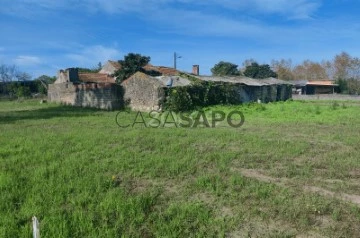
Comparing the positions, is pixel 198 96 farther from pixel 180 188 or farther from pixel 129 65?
pixel 180 188

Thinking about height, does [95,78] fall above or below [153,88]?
above

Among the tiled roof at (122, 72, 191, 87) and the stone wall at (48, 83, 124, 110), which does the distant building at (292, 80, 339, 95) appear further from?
the stone wall at (48, 83, 124, 110)

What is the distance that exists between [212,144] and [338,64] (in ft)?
→ 204

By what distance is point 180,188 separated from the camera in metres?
5.08

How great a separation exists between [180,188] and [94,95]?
61.9ft

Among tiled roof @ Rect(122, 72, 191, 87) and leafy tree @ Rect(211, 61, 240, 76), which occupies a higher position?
leafy tree @ Rect(211, 61, 240, 76)

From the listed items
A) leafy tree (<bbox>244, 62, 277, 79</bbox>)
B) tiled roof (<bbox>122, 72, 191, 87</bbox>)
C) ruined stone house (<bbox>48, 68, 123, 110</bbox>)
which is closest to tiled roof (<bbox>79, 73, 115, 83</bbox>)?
ruined stone house (<bbox>48, 68, 123, 110</bbox>)

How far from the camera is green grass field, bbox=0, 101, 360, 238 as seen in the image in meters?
3.84

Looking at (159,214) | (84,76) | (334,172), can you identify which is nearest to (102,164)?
(159,214)

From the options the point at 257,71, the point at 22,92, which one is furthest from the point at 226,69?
the point at 22,92

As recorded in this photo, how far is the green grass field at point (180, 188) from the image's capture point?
3842mm

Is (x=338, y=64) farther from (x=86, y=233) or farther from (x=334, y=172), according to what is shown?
(x=86, y=233)

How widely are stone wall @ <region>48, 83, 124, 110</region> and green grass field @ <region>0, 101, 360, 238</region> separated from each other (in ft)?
43.1

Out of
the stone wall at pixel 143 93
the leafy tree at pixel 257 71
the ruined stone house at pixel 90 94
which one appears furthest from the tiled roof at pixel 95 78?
the leafy tree at pixel 257 71
